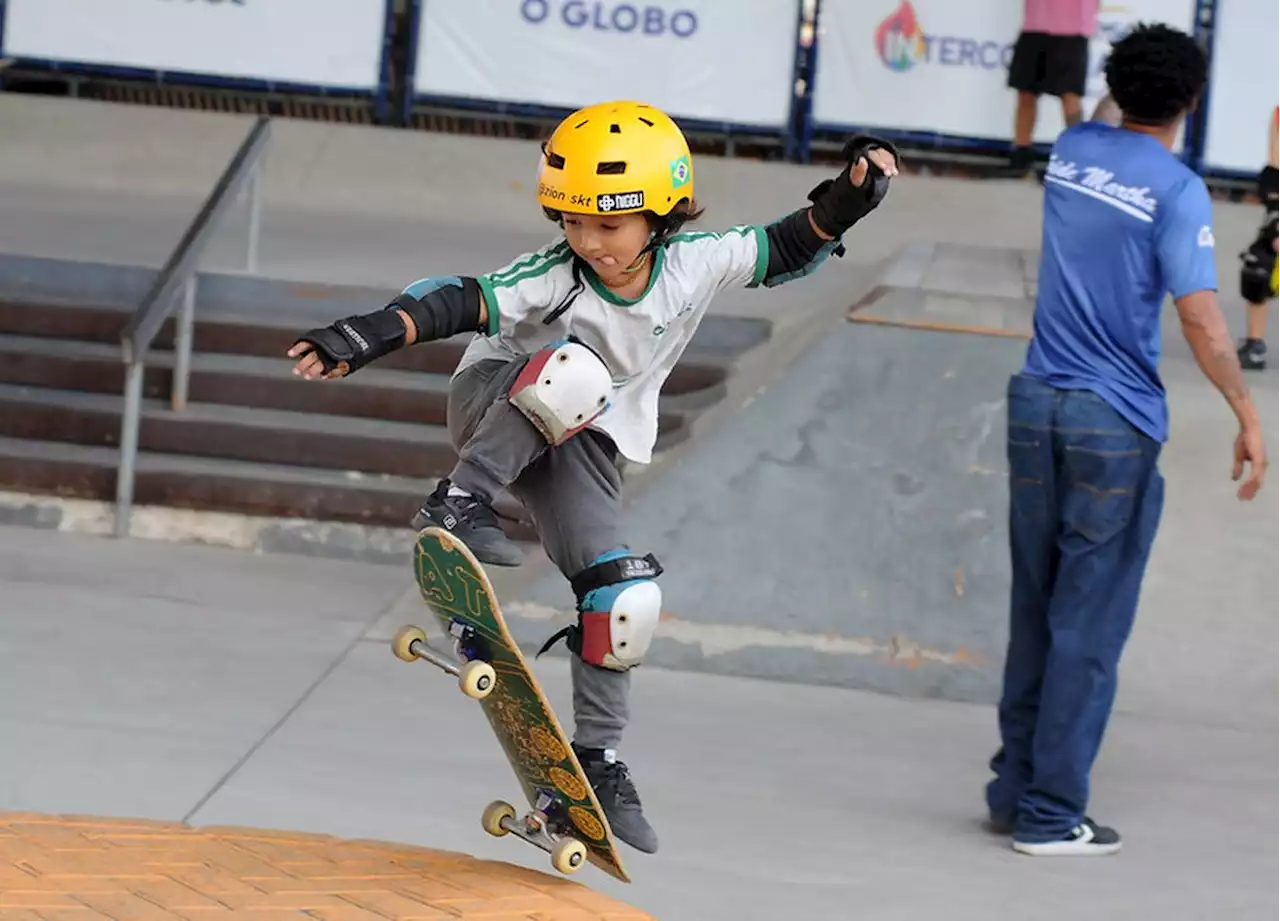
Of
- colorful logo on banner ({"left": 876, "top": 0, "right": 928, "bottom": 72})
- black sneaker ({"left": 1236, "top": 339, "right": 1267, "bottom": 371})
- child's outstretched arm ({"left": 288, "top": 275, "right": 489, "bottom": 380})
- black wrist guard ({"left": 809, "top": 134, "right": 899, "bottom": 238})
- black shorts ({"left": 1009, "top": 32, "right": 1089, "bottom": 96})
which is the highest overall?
colorful logo on banner ({"left": 876, "top": 0, "right": 928, "bottom": 72})

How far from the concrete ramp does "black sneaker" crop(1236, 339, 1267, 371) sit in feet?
6.03

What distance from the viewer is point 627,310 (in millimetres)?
3705

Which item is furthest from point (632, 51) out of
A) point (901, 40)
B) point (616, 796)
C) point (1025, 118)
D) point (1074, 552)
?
point (616, 796)

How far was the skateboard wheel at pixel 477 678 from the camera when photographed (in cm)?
364

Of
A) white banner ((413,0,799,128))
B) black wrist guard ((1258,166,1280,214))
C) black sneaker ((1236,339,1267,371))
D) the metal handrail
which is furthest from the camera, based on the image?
white banner ((413,0,799,128))

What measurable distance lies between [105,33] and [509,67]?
112 inches

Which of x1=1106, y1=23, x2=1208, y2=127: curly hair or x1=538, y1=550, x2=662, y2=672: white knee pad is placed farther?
x1=1106, y1=23, x2=1208, y2=127: curly hair

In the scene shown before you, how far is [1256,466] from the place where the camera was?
186 inches

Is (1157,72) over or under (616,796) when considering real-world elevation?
over

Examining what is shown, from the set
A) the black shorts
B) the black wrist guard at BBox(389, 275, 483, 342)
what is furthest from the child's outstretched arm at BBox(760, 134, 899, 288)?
the black shorts

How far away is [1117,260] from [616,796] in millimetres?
2044

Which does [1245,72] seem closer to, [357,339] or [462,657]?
[462,657]

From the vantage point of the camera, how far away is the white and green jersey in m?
3.68

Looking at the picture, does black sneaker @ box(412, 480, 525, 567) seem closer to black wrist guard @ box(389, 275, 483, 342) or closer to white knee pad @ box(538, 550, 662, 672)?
white knee pad @ box(538, 550, 662, 672)
